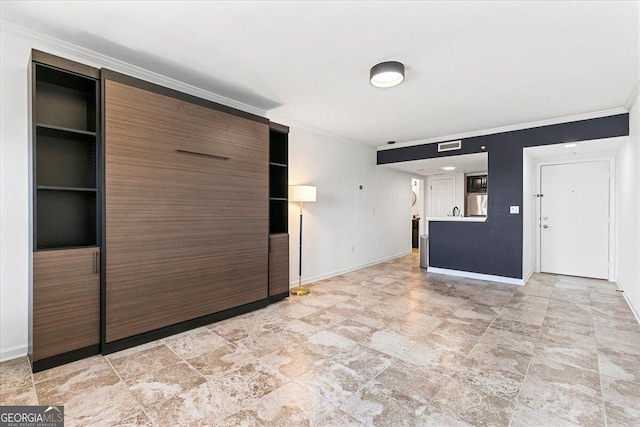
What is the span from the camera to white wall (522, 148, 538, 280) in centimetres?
475

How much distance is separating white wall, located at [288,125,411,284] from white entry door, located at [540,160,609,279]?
2975 millimetres

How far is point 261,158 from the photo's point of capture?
3.56 metres

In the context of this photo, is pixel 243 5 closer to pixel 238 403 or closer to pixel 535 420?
pixel 238 403

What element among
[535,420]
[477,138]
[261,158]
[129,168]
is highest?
[477,138]

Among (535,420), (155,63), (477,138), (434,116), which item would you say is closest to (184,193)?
(155,63)

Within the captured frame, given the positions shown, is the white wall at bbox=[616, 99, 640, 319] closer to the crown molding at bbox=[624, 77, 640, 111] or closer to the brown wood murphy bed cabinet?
the crown molding at bbox=[624, 77, 640, 111]

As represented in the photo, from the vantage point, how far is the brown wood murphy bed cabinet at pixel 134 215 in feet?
7.59

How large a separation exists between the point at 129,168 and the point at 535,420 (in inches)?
135

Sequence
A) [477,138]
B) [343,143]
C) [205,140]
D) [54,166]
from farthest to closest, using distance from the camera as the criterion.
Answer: [343,143], [477,138], [205,140], [54,166]

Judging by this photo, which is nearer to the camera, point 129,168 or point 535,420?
point 535,420

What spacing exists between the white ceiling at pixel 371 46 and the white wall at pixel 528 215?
4.06 ft

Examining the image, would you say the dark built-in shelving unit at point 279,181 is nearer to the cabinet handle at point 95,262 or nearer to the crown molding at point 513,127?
the cabinet handle at point 95,262

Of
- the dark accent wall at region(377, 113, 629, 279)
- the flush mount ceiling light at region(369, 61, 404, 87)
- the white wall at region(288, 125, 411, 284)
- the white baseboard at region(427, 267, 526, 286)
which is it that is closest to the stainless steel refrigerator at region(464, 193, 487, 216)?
the white wall at region(288, 125, 411, 284)

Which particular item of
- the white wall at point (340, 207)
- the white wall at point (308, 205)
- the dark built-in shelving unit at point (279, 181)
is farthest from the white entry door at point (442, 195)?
the dark built-in shelving unit at point (279, 181)
